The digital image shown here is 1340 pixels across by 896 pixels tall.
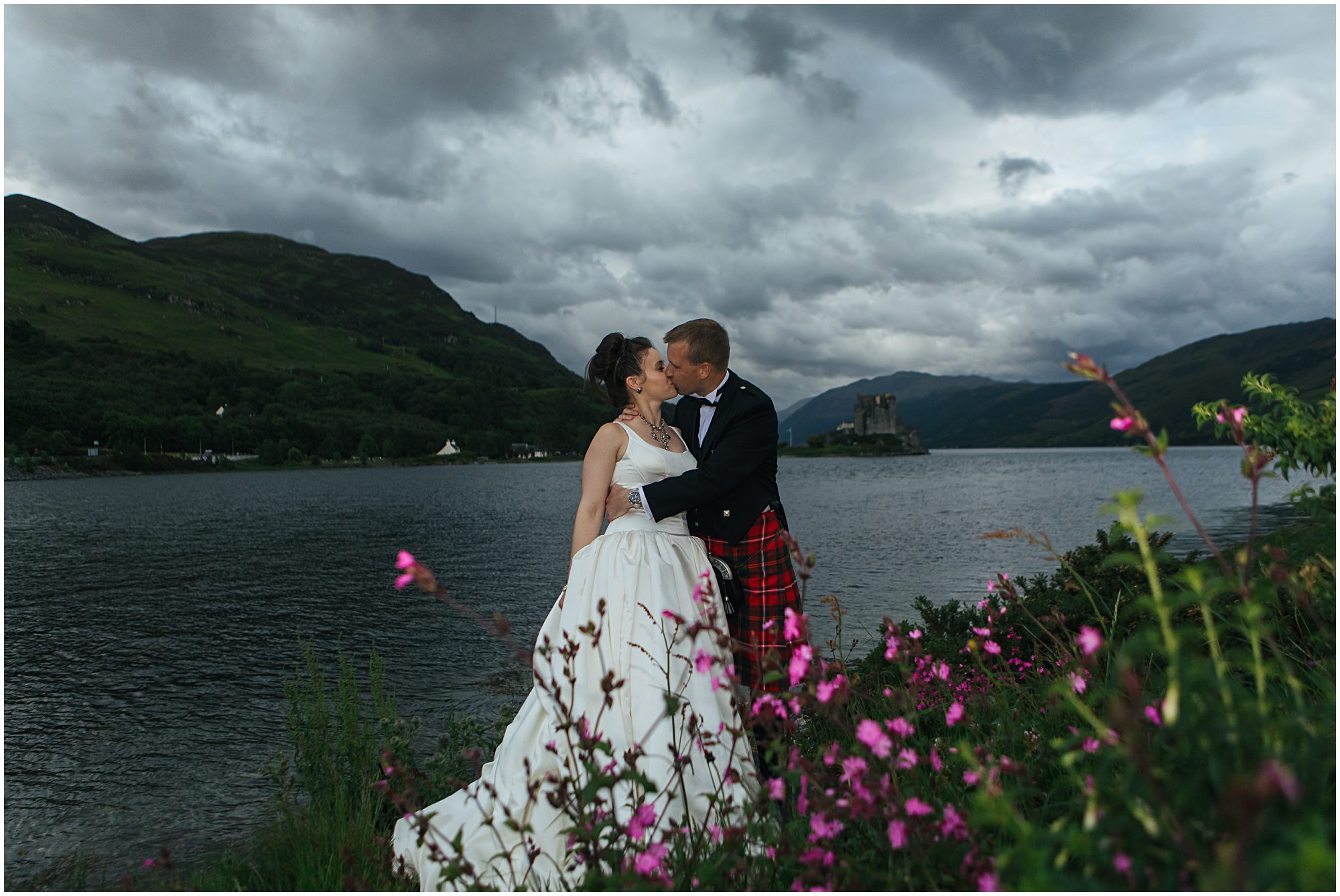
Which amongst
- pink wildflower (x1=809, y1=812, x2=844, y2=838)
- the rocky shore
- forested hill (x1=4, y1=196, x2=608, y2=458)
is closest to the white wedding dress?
pink wildflower (x1=809, y1=812, x2=844, y2=838)

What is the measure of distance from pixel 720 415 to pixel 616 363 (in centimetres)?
98

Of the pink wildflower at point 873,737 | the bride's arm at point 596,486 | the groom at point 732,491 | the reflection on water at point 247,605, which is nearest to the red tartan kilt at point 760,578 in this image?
the groom at point 732,491

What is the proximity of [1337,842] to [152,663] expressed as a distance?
17.3 m

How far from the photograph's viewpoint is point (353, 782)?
6914 mm

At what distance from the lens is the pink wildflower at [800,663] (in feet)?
8.33

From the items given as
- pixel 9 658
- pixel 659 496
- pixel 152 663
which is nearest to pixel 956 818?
pixel 659 496

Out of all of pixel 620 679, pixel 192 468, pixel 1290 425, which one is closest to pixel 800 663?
pixel 620 679

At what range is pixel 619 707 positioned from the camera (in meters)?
4.68

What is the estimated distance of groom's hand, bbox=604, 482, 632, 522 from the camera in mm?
5309

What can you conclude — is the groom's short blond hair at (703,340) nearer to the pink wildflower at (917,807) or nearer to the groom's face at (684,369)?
A: the groom's face at (684,369)

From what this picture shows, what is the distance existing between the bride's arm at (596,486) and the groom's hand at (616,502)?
36 mm

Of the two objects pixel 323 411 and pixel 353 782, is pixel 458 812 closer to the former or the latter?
pixel 353 782

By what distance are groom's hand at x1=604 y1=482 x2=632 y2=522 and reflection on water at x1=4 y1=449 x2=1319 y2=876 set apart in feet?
12.6

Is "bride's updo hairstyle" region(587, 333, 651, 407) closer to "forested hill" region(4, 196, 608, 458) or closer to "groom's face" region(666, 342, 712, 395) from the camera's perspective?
"groom's face" region(666, 342, 712, 395)
